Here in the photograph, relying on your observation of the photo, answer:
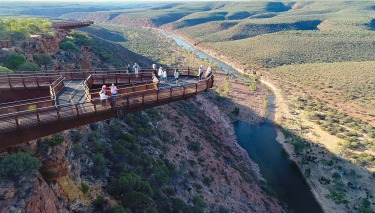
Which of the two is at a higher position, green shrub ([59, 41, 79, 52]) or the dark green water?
green shrub ([59, 41, 79, 52])

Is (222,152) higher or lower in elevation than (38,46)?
lower

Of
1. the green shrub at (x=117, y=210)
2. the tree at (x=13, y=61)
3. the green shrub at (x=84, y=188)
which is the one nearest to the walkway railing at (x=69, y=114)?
the green shrub at (x=84, y=188)

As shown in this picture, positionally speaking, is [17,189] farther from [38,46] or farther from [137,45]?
[137,45]

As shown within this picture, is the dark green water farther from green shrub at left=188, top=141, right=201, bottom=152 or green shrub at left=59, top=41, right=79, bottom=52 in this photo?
green shrub at left=59, top=41, right=79, bottom=52

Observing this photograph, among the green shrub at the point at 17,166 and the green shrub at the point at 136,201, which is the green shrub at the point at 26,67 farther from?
the green shrub at the point at 136,201

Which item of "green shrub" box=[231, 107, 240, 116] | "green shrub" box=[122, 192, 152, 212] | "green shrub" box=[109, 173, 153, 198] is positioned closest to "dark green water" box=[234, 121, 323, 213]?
"green shrub" box=[231, 107, 240, 116]

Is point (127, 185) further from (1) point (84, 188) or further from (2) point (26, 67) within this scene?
(2) point (26, 67)

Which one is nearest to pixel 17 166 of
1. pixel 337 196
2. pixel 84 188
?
pixel 84 188

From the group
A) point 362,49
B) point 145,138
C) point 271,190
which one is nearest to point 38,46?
point 145,138
